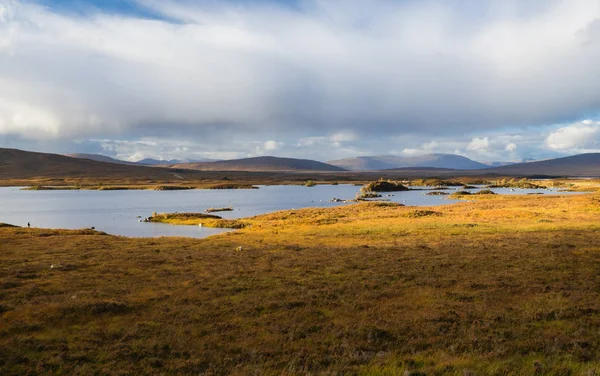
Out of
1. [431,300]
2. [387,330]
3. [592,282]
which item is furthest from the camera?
[592,282]

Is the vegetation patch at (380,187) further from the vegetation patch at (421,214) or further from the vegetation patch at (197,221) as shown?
the vegetation patch at (197,221)

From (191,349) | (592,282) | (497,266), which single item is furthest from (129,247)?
(592,282)

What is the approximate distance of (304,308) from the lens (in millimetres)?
18828

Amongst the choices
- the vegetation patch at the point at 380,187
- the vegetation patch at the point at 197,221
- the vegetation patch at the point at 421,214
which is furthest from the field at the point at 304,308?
the vegetation patch at the point at 380,187

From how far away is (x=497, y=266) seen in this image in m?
27.2

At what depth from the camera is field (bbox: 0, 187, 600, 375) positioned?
42.7 feet

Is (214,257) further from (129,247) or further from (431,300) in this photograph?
(431,300)

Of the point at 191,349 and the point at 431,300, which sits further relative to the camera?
the point at 431,300

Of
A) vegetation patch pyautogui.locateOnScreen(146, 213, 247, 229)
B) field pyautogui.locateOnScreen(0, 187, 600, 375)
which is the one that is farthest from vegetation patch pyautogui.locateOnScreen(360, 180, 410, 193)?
field pyautogui.locateOnScreen(0, 187, 600, 375)

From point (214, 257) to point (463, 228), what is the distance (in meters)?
29.7

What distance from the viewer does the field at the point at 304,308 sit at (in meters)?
13.0

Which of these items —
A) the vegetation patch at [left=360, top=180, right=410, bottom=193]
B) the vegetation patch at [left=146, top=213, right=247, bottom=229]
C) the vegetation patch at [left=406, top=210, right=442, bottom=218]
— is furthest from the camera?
the vegetation patch at [left=360, top=180, right=410, bottom=193]

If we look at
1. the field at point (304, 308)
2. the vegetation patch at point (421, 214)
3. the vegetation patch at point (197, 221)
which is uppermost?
the field at point (304, 308)

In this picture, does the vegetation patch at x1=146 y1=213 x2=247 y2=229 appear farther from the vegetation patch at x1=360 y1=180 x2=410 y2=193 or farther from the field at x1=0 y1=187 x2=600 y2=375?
the vegetation patch at x1=360 y1=180 x2=410 y2=193
